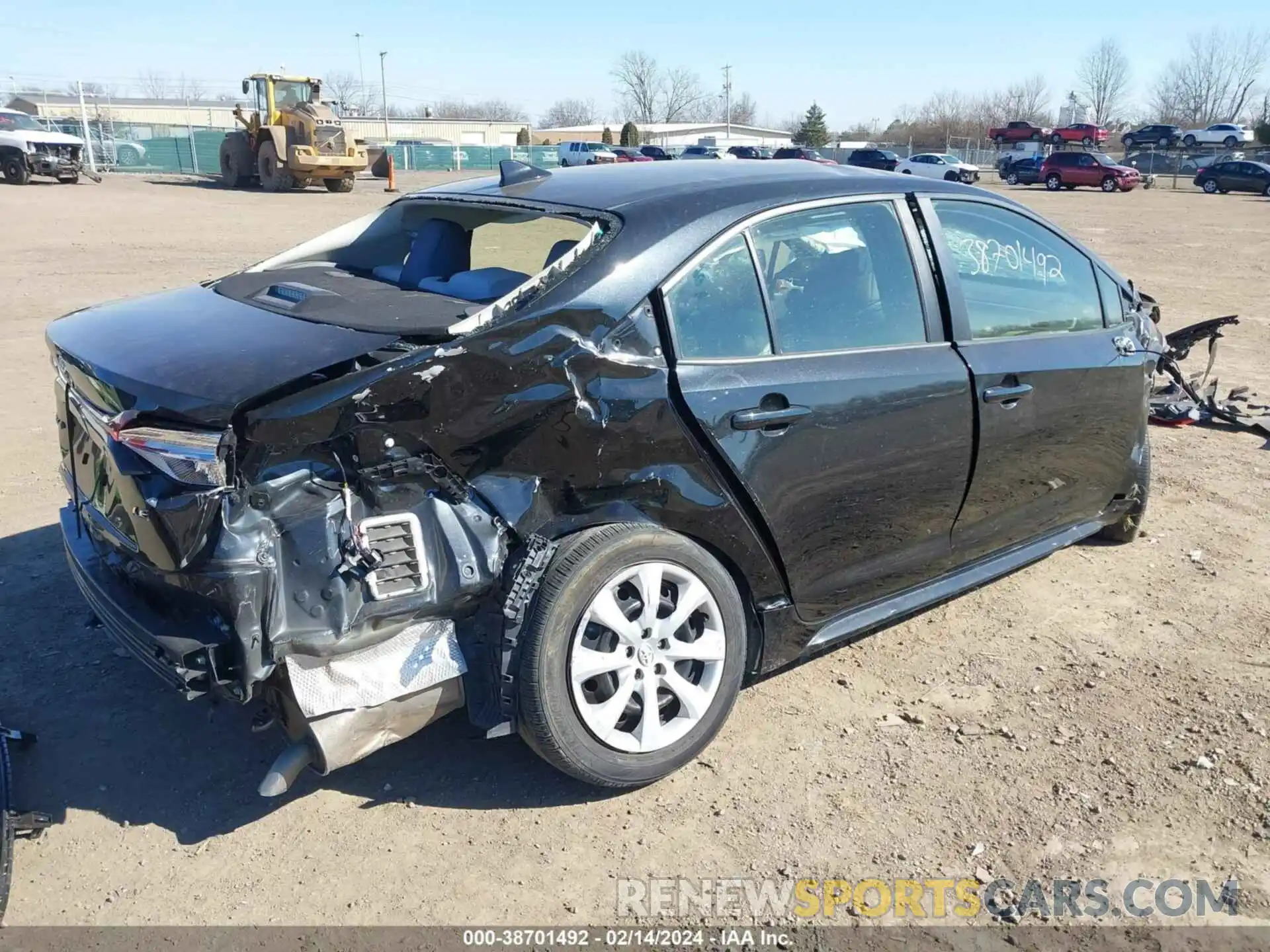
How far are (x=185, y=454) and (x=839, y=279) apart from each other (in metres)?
2.14

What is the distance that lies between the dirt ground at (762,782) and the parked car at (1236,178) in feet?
129

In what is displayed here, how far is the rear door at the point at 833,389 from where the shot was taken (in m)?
3.15

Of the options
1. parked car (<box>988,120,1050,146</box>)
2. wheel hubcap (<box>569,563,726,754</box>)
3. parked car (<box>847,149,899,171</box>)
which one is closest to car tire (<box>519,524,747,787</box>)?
wheel hubcap (<box>569,563,726,754</box>)

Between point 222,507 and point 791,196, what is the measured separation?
2.06 metres

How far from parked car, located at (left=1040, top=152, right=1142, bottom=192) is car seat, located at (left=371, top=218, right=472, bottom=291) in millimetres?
40903

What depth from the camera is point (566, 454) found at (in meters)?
2.90

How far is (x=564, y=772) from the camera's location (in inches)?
118

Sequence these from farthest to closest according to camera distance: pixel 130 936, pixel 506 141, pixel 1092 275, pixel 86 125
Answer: pixel 506 141
pixel 86 125
pixel 1092 275
pixel 130 936

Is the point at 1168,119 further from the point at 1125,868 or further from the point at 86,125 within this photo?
the point at 1125,868

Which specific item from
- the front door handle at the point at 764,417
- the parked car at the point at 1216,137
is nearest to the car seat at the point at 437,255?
the front door handle at the point at 764,417

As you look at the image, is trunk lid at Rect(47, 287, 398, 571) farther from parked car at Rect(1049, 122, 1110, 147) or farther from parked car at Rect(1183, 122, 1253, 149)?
parked car at Rect(1183, 122, 1253, 149)

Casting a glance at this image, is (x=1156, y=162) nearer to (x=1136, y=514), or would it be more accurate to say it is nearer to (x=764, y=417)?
(x=1136, y=514)

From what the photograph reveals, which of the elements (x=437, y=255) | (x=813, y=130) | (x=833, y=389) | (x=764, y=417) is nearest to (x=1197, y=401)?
(x=833, y=389)

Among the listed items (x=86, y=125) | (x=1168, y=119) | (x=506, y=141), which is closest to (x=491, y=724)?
(x=86, y=125)
